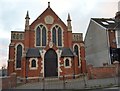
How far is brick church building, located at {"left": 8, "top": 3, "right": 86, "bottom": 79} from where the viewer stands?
1099 inches

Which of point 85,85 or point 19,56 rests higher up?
point 19,56

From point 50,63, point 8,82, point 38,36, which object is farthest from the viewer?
point 38,36

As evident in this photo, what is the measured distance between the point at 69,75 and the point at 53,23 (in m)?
9.60

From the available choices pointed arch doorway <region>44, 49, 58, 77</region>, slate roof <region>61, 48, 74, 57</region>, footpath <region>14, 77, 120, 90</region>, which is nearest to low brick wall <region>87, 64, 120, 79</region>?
footpath <region>14, 77, 120, 90</region>

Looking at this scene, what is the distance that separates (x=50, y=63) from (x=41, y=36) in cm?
513

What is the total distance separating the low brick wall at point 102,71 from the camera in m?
21.9

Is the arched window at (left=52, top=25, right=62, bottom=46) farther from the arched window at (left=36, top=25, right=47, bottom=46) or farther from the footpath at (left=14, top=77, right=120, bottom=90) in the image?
the footpath at (left=14, top=77, right=120, bottom=90)

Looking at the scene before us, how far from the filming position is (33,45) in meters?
29.9

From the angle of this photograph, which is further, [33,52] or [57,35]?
[57,35]

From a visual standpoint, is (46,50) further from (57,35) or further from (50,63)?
(57,35)

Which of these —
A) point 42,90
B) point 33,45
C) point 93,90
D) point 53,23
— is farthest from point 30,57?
point 93,90

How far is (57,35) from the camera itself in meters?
31.2

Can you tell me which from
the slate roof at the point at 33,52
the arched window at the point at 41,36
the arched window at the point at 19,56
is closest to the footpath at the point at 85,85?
the slate roof at the point at 33,52

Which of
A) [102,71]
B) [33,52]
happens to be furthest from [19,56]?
[102,71]
